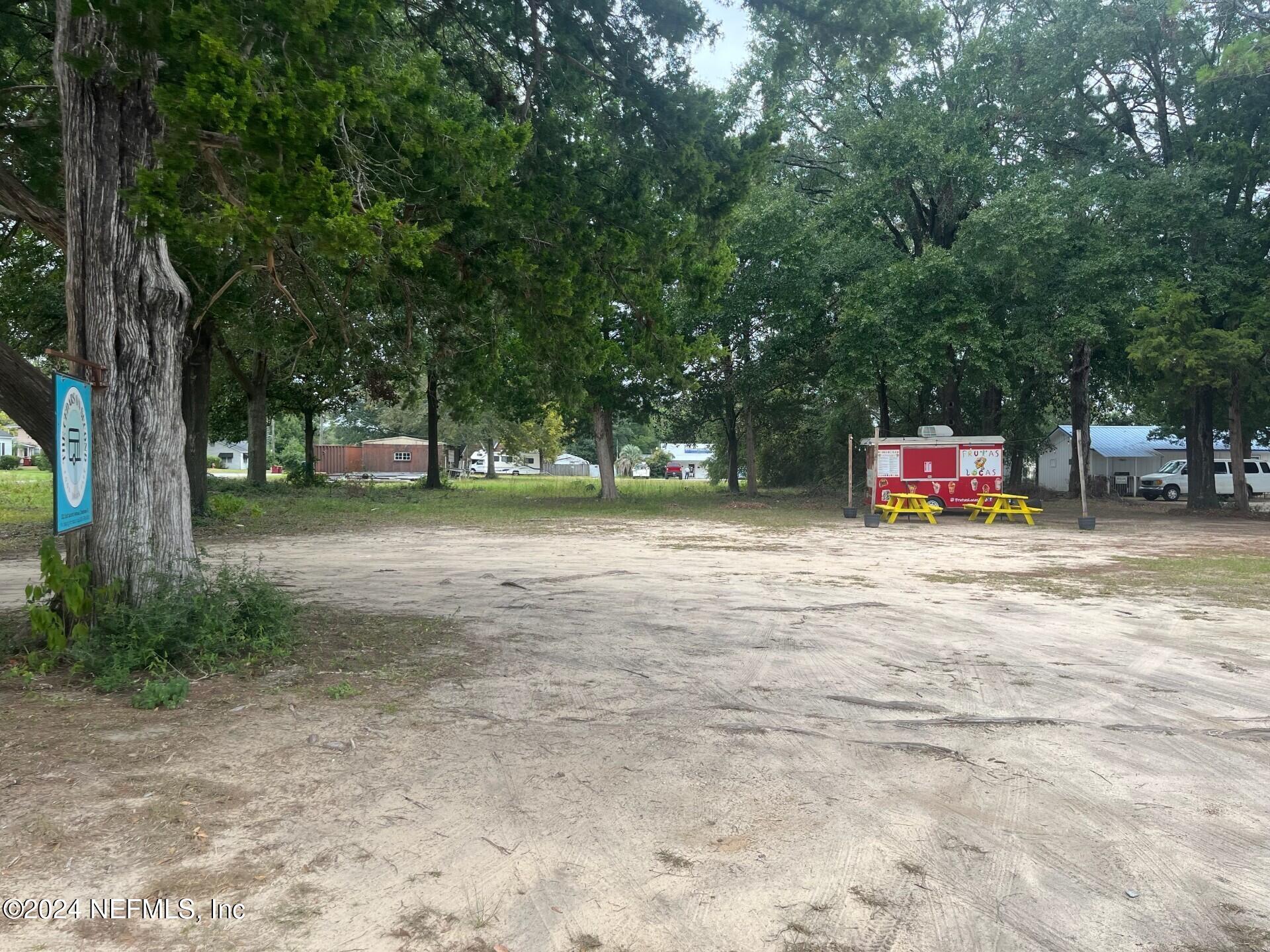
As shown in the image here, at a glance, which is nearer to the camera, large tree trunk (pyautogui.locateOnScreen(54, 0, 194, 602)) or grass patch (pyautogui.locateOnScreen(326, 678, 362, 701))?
grass patch (pyautogui.locateOnScreen(326, 678, 362, 701))

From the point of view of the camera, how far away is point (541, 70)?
851cm

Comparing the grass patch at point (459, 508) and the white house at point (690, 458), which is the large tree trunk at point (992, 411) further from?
the white house at point (690, 458)

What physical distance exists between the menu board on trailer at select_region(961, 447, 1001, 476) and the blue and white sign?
21.8 m

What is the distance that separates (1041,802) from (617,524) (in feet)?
55.7

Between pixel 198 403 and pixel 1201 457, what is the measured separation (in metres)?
28.6

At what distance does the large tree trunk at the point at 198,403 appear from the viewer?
1938cm

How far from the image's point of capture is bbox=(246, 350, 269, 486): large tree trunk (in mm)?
29203

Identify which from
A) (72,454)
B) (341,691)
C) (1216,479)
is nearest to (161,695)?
(341,691)

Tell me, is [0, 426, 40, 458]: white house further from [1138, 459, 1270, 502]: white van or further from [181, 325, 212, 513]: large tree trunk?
[1138, 459, 1270, 502]: white van

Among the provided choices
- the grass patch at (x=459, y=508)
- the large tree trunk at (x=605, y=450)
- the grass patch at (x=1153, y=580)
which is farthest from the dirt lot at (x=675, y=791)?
the large tree trunk at (x=605, y=450)

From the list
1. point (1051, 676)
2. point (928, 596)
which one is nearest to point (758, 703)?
point (1051, 676)

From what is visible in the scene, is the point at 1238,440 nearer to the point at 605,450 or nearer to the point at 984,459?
the point at 984,459

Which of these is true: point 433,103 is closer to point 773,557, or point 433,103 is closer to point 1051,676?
point 1051,676

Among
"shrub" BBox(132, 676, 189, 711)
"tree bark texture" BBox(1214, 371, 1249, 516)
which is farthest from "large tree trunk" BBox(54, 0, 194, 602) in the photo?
"tree bark texture" BBox(1214, 371, 1249, 516)
